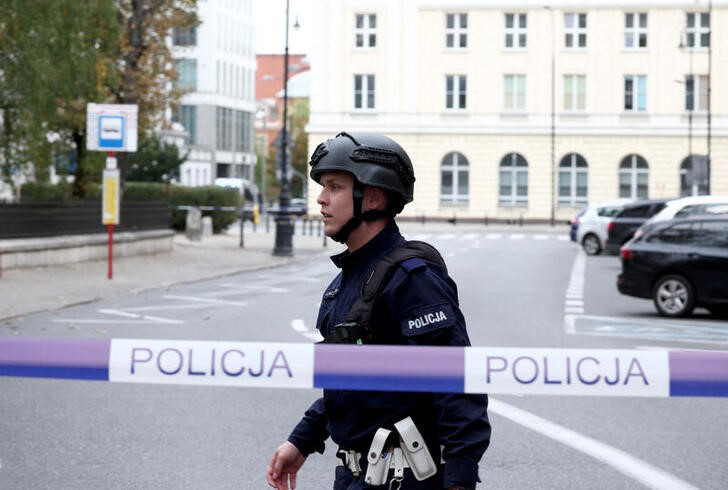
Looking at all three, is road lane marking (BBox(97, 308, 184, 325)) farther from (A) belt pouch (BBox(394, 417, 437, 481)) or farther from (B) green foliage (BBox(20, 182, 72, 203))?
(B) green foliage (BBox(20, 182, 72, 203))

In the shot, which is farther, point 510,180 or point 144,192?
point 510,180

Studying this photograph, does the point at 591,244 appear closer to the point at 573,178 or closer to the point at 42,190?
the point at 42,190

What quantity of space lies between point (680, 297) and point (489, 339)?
5214mm

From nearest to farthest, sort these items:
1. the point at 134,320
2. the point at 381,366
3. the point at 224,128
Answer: the point at 381,366
the point at 134,320
the point at 224,128

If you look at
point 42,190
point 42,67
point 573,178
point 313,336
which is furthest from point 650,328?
point 573,178

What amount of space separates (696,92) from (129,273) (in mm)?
57678

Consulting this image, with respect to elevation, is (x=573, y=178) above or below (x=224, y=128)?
below

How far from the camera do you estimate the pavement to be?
65.8 feet

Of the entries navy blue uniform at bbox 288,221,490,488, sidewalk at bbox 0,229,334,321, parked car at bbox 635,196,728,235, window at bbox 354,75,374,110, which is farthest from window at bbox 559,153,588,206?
navy blue uniform at bbox 288,221,490,488

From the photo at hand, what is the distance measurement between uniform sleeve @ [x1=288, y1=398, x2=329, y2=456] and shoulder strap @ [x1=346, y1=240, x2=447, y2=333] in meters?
0.47

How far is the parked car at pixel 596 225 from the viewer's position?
136 ft

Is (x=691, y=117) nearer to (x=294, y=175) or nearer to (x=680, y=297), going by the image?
(x=294, y=175)

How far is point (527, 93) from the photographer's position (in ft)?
264

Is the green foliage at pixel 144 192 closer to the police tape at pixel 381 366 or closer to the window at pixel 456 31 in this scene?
the window at pixel 456 31
